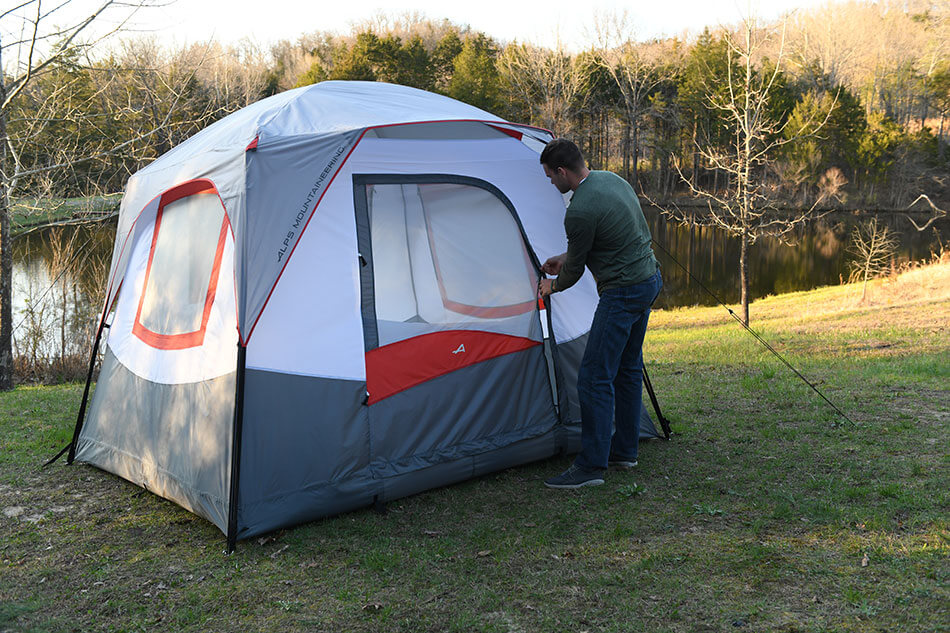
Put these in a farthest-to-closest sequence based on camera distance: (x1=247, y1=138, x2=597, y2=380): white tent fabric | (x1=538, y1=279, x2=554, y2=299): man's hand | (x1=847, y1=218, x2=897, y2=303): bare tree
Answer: (x1=847, y1=218, x2=897, y2=303): bare tree
(x1=538, y1=279, x2=554, y2=299): man's hand
(x1=247, y1=138, x2=597, y2=380): white tent fabric

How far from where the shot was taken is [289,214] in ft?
12.3

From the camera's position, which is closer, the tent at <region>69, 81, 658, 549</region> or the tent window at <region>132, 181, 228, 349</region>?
the tent at <region>69, 81, 658, 549</region>

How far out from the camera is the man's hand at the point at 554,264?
4434mm

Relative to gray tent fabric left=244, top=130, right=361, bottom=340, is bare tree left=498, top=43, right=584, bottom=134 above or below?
above

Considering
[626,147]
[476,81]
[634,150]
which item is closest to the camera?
[476,81]

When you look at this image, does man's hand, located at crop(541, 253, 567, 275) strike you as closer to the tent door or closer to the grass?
the tent door

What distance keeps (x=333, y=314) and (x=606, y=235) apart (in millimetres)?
1529

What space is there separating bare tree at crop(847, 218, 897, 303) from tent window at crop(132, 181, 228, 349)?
43.2 feet

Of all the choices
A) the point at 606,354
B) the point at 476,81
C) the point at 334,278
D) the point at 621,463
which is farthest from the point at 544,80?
the point at 334,278

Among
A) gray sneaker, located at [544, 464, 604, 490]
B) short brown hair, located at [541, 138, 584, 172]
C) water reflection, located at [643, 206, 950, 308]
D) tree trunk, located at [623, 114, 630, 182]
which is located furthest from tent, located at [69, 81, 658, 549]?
tree trunk, located at [623, 114, 630, 182]

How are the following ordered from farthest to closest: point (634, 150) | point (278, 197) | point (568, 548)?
1. point (634, 150)
2. point (278, 197)
3. point (568, 548)

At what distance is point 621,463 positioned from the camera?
448 cm

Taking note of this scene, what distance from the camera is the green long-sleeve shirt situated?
394cm

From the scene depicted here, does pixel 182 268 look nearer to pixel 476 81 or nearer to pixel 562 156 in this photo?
pixel 562 156
